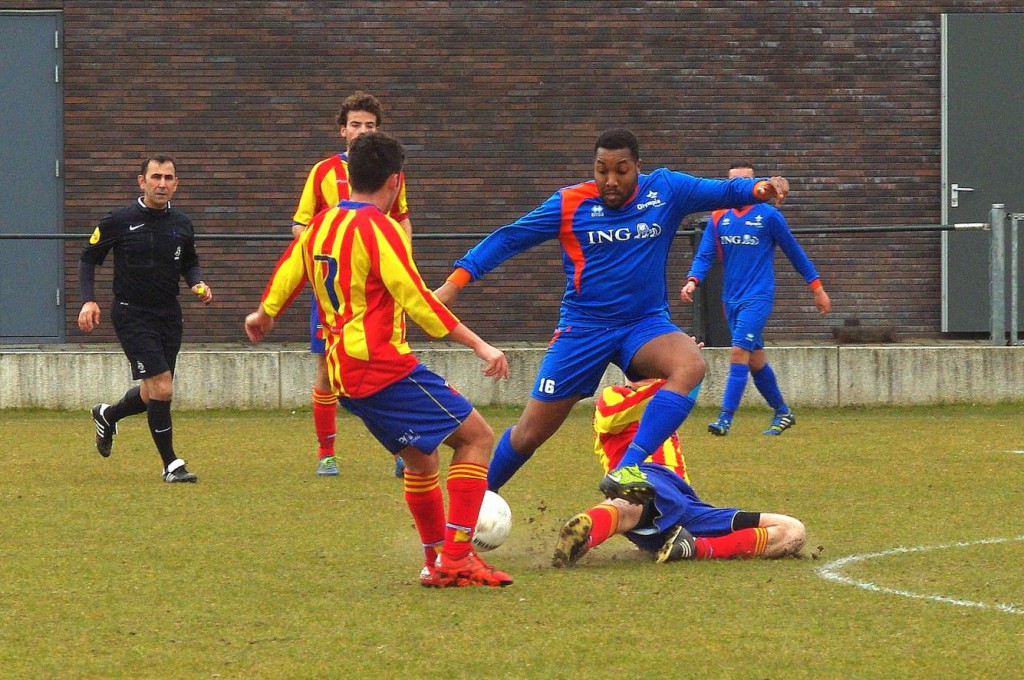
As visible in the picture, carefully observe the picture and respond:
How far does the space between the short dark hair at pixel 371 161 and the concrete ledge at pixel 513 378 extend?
849 centimetres

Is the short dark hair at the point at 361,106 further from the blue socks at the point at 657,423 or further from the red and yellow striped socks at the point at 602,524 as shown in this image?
the red and yellow striped socks at the point at 602,524

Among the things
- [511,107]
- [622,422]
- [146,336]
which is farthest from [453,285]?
[511,107]

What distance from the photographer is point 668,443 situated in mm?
7211

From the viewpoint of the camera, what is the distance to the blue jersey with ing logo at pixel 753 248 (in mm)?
12406

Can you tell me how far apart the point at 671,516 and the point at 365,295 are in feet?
5.72

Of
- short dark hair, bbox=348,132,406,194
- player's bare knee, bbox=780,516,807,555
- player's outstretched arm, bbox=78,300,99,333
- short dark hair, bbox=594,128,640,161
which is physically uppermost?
short dark hair, bbox=594,128,640,161

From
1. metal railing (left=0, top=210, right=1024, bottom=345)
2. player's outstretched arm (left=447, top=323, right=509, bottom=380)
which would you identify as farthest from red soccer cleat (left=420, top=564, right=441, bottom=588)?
metal railing (left=0, top=210, right=1024, bottom=345)

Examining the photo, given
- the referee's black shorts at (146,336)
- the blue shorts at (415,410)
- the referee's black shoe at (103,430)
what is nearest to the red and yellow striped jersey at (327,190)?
the referee's black shorts at (146,336)

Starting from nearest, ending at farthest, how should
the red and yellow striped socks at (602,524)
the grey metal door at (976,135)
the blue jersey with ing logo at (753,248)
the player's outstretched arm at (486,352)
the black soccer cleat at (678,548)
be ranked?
the player's outstretched arm at (486,352) < the red and yellow striped socks at (602,524) < the black soccer cleat at (678,548) < the blue jersey with ing logo at (753,248) < the grey metal door at (976,135)

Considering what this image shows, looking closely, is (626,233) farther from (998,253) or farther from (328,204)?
(998,253)

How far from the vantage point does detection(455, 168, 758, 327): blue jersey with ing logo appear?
756cm

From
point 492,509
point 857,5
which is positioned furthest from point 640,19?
point 492,509

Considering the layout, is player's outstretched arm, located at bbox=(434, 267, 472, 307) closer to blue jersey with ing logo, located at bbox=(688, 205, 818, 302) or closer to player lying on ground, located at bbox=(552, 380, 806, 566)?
player lying on ground, located at bbox=(552, 380, 806, 566)

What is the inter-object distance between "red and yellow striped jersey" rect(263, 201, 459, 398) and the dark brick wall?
10.8 meters
